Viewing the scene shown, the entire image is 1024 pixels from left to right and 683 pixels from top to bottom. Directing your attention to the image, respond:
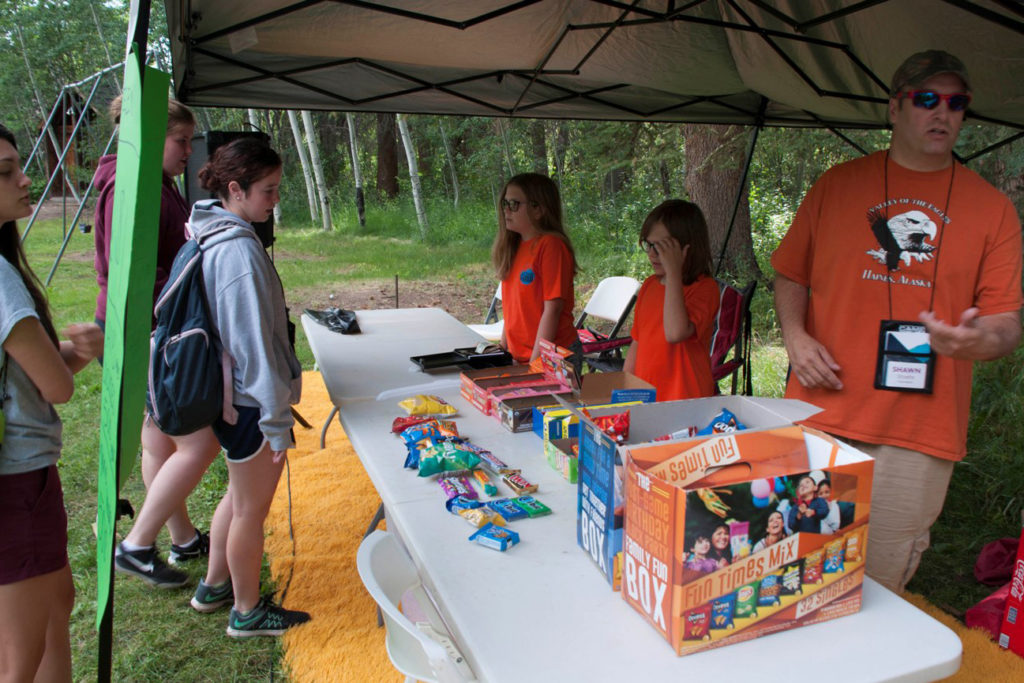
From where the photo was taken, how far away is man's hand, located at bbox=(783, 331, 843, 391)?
188cm

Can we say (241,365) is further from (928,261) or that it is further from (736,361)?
(736,361)

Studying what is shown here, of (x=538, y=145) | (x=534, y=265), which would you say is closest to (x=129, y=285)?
(x=534, y=265)

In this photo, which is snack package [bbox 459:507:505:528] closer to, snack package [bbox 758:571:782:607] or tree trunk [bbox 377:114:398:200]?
snack package [bbox 758:571:782:607]

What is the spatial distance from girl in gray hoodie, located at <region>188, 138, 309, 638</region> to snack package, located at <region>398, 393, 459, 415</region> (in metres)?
0.34

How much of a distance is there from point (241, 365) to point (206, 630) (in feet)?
3.67

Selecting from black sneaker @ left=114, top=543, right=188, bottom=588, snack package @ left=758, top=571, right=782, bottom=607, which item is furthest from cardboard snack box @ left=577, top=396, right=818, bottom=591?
black sneaker @ left=114, top=543, right=188, bottom=588

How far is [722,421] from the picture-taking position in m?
1.43

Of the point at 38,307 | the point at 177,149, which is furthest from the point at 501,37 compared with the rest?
the point at 38,307

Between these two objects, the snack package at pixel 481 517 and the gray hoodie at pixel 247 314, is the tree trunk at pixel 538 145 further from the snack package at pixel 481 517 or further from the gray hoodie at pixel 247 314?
the snack package at pixel 481 517

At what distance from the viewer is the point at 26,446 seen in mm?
1489

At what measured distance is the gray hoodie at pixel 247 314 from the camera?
1.92 metres

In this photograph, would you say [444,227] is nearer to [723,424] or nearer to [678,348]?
[678,348]

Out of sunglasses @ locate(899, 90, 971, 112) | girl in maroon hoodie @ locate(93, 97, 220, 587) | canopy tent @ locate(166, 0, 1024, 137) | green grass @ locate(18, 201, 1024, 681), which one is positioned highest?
canopy tent @ locate(166, 0, 1024, 137)

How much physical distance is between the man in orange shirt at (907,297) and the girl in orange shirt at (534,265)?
46.3 inches
